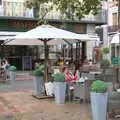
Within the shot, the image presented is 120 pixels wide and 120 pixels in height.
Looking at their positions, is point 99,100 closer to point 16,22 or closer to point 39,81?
point 39,81

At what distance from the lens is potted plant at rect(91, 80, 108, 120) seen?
33.3ft

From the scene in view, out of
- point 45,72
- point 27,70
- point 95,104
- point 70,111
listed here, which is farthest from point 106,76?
point 27,70

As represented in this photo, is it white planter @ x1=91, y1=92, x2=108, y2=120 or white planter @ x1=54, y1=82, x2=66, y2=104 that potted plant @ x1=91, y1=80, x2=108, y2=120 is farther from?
white planter @ x1=54, y1=82, x2=66, y2=104

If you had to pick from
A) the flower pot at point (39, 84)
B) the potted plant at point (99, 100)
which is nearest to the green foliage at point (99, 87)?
the potted plant at point (99, 100)

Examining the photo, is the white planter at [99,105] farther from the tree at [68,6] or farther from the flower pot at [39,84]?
the flower pot at [39,84]

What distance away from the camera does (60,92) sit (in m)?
13.1

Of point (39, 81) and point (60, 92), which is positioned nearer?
point (60, 92)

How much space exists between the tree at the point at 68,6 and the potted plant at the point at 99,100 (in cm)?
391

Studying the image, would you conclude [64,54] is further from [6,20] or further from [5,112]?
[5,112]

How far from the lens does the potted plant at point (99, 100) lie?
10164 mm

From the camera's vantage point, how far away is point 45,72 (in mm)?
14742

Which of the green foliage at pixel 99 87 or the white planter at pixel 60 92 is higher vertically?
the green foliage at pixel 99 87

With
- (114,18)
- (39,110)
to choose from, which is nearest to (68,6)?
(39,110)

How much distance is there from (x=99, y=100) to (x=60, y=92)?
10.00 ft
